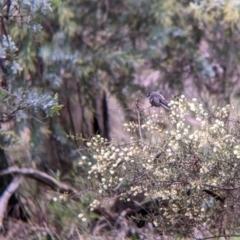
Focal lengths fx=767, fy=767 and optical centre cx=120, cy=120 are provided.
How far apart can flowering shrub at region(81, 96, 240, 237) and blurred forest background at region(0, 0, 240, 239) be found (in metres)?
2.40

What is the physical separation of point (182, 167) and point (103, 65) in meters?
3.43

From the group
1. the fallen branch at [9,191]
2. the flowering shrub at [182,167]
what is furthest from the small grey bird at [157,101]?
the fallen branch at [9,191]

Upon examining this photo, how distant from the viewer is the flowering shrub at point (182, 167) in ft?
15.9

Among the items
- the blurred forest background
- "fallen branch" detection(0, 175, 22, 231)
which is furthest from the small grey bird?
"fallen branch" detection(0, 175, 22, 231)

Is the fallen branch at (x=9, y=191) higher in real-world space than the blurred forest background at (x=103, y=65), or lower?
lower

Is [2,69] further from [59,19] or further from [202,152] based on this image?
[59,19]

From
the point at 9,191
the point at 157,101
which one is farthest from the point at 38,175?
the point at 157,101

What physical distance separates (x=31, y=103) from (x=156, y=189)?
3.67 feet

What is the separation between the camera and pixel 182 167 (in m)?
4.88

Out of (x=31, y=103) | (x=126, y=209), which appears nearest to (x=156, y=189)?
(x=31, y=103)

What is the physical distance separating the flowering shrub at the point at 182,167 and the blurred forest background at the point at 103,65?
240 centimetres

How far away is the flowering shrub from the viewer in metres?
4.84

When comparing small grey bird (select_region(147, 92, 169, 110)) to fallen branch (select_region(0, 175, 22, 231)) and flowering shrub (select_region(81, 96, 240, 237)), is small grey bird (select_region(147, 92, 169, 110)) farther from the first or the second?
fallen branch (select_region(0, 175, 22, 231))

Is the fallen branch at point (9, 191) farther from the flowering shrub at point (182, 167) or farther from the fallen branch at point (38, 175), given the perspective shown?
the flowering shrub at point (182, 167)
